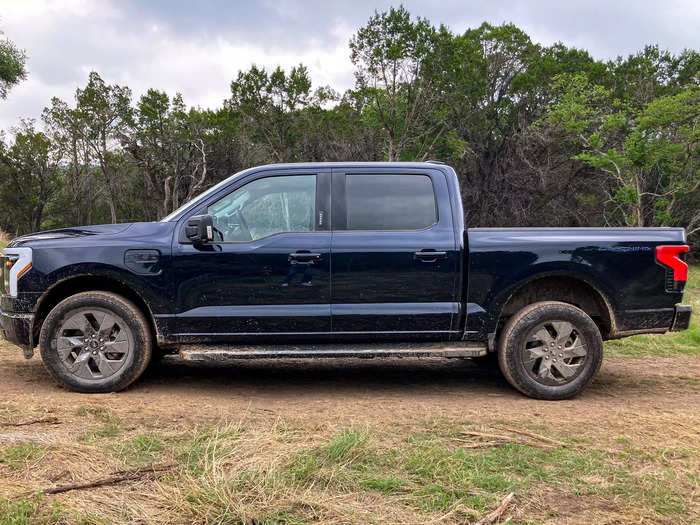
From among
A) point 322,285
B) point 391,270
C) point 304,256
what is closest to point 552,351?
point 391,270

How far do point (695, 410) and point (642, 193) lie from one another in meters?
20.8

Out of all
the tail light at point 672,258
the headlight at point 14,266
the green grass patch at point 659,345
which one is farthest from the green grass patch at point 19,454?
the green grass patch at point 659,345

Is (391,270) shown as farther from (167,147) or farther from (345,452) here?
(167,147)

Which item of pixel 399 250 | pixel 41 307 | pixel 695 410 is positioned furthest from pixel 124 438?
pixel 695 410

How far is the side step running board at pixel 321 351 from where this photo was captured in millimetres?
4797

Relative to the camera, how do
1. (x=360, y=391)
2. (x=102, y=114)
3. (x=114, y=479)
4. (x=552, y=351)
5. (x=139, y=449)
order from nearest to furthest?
(x=114, y=479), (x=139, y=449), (x=552, y=351), (x=360, y=391), (x=102, y=114)

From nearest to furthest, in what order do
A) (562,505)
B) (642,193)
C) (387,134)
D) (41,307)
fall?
(562,505), (41,307), (642,193), (387,134)

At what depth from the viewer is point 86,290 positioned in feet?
16.8

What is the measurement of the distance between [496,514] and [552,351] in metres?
2.45

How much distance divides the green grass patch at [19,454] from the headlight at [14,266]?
6.10 ft

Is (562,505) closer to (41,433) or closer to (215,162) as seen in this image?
(41,433)

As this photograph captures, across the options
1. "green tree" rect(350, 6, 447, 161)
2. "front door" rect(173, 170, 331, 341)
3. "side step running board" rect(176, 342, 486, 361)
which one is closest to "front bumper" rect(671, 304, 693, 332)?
"side step running board" rect(176, 342, 486, 361)

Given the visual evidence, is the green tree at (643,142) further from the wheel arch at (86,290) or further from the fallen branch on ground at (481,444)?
the wheel arch at (86,290)

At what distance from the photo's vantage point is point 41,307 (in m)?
4.99
